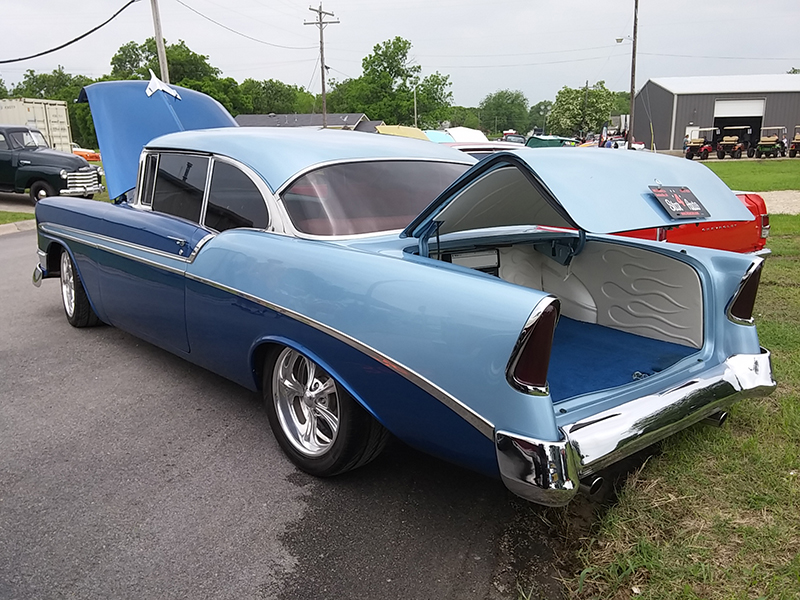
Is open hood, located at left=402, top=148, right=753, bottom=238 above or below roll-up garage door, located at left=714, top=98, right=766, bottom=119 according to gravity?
below

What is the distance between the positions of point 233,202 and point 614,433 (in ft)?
7.29

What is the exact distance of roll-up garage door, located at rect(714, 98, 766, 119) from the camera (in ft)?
165

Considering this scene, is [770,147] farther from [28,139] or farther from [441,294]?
[441,294]

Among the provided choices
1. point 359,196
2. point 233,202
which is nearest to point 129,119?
point 233,202

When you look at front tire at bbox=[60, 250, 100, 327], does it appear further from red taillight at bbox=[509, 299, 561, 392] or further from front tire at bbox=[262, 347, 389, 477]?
red taillight at bbox=[509, 299, 561, 392]

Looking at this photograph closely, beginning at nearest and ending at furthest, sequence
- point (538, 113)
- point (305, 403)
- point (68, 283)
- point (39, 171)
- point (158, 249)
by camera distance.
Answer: point (305, 403) < point (158, 249) < point (68, 283) < point (39, 171) < point (538, 113)

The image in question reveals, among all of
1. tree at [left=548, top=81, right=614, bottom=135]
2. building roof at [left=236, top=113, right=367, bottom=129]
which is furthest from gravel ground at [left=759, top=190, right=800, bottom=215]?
tree at [left=548, top=81, right=614, bottom=135]

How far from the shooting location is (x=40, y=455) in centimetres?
318

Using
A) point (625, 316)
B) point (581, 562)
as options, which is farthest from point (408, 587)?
point (625, 316)

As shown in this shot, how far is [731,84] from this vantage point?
52125mm

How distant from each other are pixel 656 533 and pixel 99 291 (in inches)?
148

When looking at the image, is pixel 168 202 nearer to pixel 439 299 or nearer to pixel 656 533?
pixel 439 299

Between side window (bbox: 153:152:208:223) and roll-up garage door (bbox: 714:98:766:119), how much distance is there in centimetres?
5491

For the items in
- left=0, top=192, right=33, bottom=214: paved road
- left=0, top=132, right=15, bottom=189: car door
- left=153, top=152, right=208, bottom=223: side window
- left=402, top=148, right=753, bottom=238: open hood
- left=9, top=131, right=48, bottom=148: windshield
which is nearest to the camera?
left=402, top=148, right=753, bottom=238: open hood
